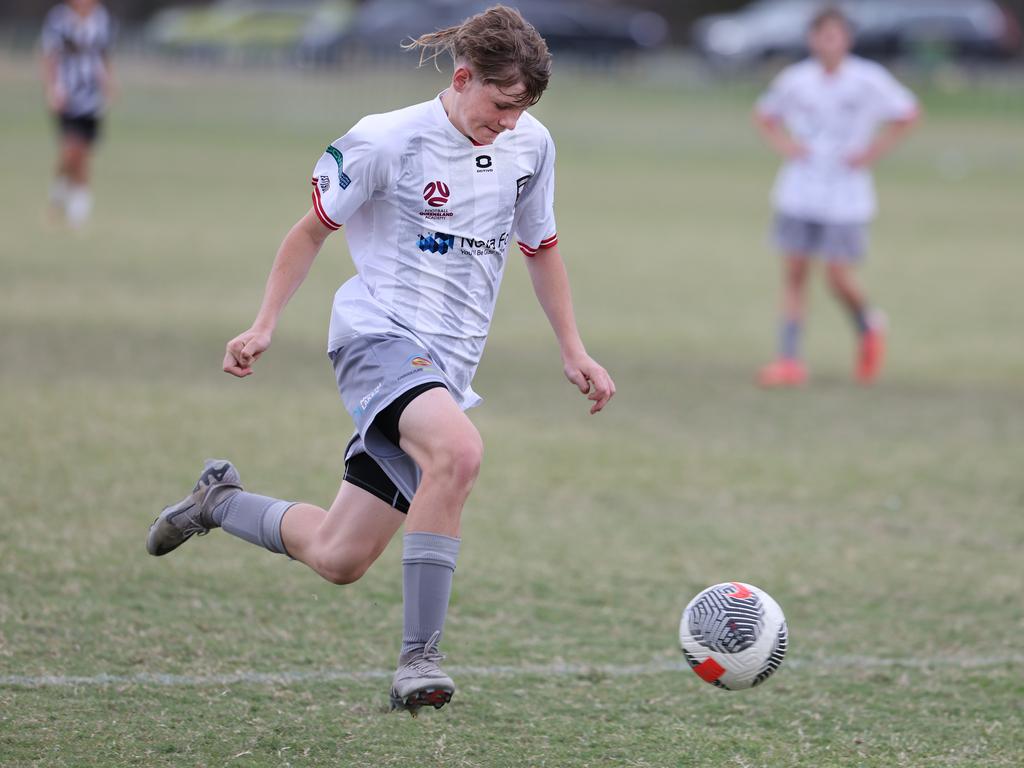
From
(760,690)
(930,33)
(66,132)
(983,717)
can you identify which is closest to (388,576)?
(760,690)

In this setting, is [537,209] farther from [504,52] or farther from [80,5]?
[80,5]

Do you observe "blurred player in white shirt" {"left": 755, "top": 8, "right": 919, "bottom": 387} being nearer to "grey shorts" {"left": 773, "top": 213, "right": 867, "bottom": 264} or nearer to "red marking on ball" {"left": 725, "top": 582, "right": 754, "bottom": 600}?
"grey shorts" {"left": 773, "top": 213, "right": 867, "bottom": 264}

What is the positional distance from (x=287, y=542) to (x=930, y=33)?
32798 mm

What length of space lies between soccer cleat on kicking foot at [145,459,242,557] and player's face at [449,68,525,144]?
1299mm

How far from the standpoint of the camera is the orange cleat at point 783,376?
9.52 meters

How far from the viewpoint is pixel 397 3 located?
120ft

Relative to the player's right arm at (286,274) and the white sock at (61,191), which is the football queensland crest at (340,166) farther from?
the white sock at (61,191)

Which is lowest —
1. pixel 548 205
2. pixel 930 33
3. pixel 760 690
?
pixel 760 690

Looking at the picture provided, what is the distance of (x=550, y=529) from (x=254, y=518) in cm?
210

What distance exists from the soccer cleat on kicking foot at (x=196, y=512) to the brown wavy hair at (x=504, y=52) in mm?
1461

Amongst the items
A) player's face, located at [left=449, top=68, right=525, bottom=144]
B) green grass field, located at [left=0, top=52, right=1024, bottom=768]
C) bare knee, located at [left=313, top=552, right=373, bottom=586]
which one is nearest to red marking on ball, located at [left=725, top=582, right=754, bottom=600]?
green grass field, located at [left=0, top=52, right=1024, bottom=768]

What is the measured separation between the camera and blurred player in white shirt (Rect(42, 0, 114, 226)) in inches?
612

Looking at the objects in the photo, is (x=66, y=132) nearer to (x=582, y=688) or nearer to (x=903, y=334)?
(x=903, y=334)

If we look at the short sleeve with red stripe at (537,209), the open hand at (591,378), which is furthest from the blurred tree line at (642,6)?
the open hand at (591,378)
